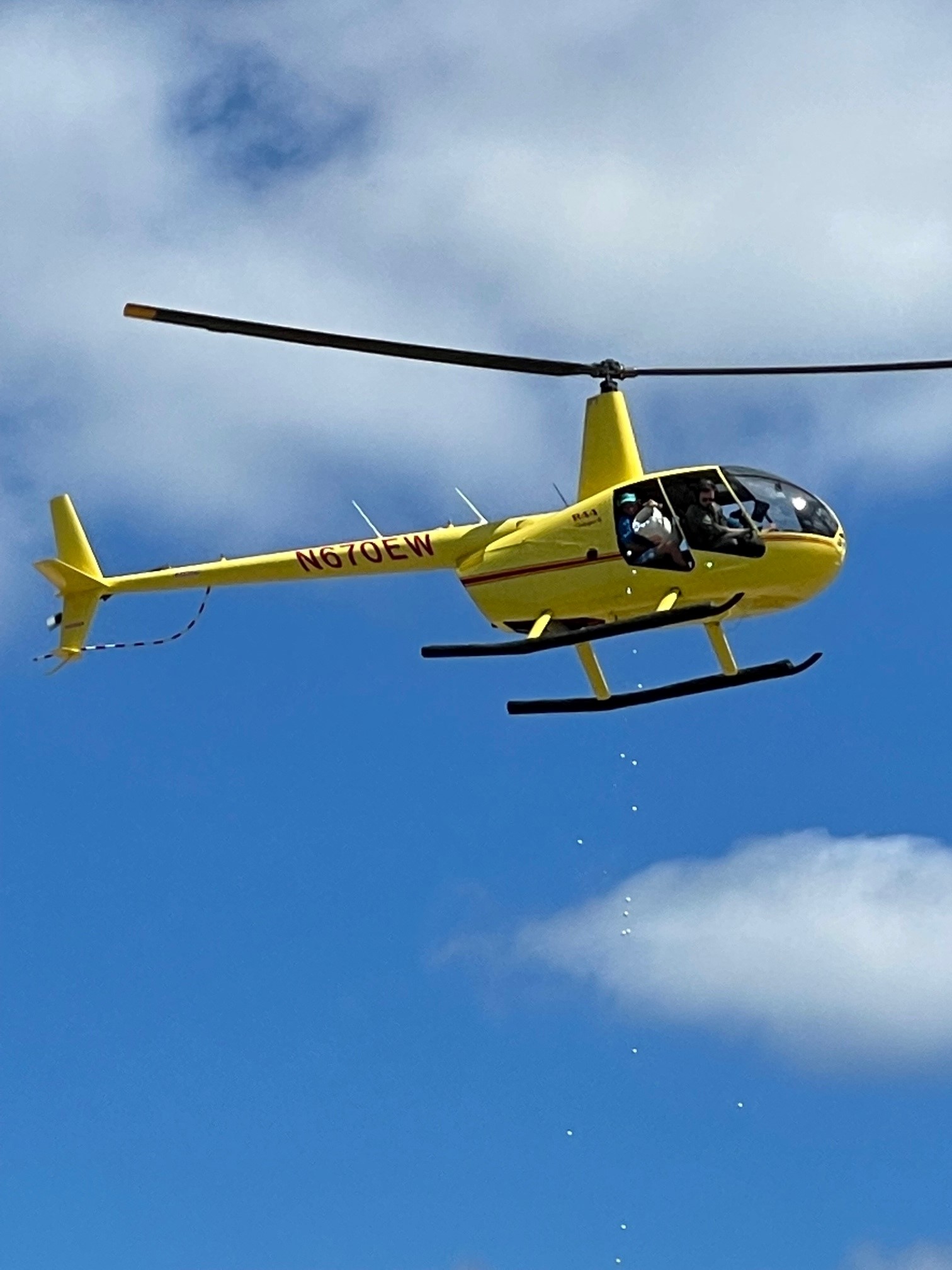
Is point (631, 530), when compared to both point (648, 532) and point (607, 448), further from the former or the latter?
point (607, 448)

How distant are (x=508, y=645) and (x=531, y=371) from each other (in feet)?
15.4

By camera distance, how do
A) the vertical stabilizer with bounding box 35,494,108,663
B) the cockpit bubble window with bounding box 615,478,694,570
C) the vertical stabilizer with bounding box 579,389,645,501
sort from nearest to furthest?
1. the cockpit bubble window with bounding box 615,478,694,570
2. the vertical stabilizer with bounding box 579,389,645,501
3. the vertical stabilizer with bounding box 35,494,108,663

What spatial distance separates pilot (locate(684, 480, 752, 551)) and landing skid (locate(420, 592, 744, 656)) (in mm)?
859

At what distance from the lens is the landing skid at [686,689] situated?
124 feet

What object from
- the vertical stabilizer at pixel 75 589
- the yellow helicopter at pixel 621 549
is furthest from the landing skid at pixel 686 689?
the vertical stabilizer at pixel 75 589

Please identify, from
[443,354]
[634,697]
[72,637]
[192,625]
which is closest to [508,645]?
[634,697]

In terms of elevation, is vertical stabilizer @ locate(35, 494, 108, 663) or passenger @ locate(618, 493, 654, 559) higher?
passenger @ locate(618, 493, 654, 559)

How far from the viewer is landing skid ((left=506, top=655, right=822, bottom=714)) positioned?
124ft

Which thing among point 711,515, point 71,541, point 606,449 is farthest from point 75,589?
point 711,515

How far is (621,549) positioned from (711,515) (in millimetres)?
1517

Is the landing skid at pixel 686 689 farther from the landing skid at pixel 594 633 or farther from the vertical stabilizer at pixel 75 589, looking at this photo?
the vertical stabilizer at pixel 75 589

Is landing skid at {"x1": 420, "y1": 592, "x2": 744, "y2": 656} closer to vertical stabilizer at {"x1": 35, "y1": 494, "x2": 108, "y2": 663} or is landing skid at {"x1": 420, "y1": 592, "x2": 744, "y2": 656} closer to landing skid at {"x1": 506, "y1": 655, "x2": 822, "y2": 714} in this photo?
landing skid at {"x1": 506, "y1": 655, "x2": 822, "y2": 714}

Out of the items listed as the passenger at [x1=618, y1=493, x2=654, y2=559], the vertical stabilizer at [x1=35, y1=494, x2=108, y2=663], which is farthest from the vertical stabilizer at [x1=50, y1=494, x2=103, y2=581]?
the passenger at [x1=618, y1=493, x2=654, y2=559]

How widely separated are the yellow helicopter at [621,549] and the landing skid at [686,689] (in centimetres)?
2
